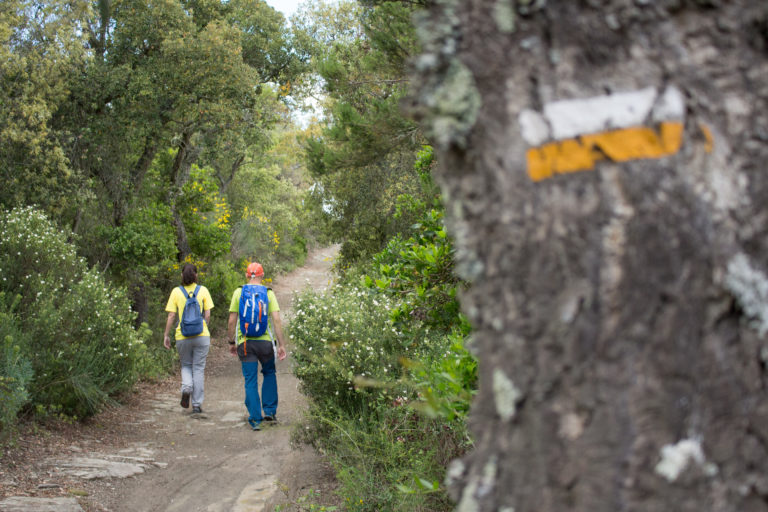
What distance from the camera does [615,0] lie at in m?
0.85

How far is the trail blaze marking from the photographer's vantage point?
83cm

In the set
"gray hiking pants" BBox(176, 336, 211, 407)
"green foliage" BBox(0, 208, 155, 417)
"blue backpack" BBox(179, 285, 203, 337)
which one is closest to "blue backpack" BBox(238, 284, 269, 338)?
"blue backpack" BBox(179, 285, 203, 337)

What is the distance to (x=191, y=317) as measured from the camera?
7.95 metres

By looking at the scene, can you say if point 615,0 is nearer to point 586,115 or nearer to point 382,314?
point 586,115

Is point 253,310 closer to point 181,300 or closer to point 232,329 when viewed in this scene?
point 232,329

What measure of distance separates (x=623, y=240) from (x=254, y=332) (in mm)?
6770

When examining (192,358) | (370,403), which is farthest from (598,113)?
(192,358)

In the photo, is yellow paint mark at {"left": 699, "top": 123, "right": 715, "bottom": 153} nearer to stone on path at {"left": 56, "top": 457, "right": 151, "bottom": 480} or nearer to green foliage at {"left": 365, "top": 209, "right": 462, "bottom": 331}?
green foliage at {"left": 365, "top": 209, "right": 462, "bottom": 331}

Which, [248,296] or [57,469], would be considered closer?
[57,469]

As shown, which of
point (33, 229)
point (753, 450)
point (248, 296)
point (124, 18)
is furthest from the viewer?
point (124, 18)

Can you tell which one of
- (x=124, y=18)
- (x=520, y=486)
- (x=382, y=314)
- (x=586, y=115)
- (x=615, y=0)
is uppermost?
(x=124, y=18)

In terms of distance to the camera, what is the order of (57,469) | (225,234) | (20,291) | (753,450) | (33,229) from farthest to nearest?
(225,234), (33,229), (20,291), (57,469), (753,450)

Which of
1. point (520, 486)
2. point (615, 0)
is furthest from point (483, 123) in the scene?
point (520, 486)

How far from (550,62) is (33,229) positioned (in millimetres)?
8973
